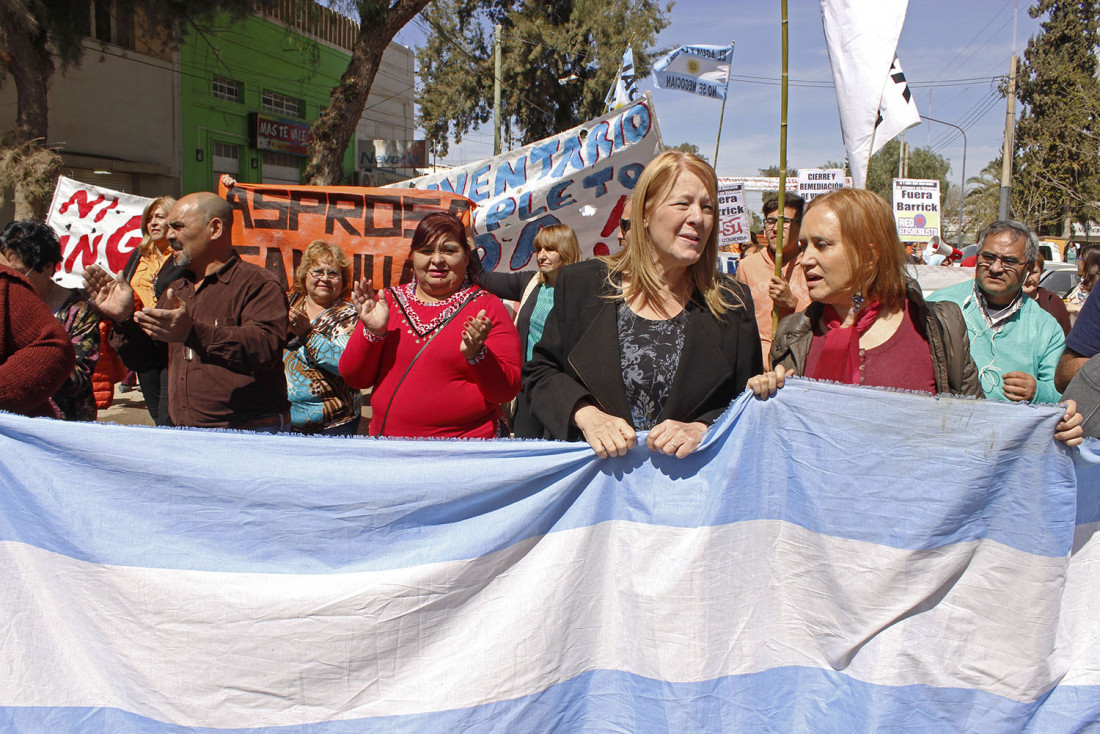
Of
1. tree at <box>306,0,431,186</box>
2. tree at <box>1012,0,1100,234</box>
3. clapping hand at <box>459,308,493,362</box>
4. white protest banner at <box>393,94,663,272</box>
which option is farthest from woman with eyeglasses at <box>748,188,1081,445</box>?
tree at <box>1012,0,1100,234</box>

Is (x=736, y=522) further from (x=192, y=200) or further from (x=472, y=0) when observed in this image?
(x=472, y=0)

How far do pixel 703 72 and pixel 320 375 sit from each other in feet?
21.0

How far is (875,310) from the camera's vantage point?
2428mm

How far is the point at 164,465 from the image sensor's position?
2.07 m

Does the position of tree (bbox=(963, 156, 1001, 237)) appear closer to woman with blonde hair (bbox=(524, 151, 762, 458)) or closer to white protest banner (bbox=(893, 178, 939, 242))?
white protest banner (bbox=(893, 178, 939, 242))

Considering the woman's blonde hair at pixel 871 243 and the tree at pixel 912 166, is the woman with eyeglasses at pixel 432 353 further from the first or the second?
the tree at pixel 912 166

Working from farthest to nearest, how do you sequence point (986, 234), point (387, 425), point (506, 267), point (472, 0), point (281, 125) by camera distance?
point (472, 0) → point (281, 125) → point (506, 267) → point (986, 234) → point (387, 425)

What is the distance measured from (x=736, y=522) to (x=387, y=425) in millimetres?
1316

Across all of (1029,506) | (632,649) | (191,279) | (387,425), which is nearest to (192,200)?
(191,279)

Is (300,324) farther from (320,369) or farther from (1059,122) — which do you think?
(1059,122)

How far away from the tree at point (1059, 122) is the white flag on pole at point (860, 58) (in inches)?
942

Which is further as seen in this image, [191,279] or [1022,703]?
[191,279]

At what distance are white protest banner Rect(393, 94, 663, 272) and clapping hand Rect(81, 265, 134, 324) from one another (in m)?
3.37

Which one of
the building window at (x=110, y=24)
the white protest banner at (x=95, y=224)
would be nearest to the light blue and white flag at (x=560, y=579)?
the white protest banner at (x=95, y=224)
